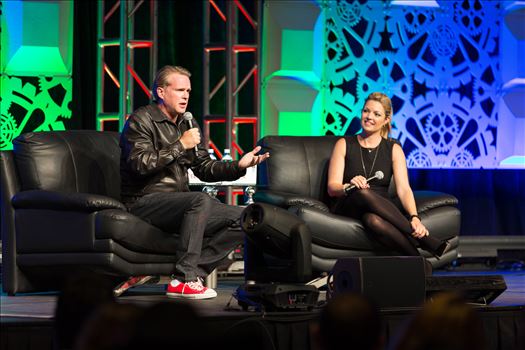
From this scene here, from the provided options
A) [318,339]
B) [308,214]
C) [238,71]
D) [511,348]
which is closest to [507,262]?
[238,71]

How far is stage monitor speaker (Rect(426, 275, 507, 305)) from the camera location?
11.7ft

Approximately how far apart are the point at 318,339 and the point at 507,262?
6.17 metres

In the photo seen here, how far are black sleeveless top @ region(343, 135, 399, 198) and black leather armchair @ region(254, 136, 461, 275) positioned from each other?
0.21m

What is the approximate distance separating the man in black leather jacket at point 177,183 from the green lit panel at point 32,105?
196cm

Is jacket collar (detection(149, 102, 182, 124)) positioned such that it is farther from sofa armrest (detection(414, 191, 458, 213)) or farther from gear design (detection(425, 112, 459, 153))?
gear design (detection(425, 112, 459, 153))

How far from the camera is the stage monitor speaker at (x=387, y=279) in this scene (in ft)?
11.0

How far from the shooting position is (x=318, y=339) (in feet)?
3.63

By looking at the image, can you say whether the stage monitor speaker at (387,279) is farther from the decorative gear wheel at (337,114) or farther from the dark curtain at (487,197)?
the dark curtain at (487,197)

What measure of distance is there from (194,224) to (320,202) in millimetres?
943

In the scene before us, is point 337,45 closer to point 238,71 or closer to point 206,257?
point 238,71

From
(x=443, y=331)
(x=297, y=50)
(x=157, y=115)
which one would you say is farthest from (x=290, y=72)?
(x=443, y=331)

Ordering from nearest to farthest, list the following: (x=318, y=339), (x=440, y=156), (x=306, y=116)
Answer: (x=318, y=339) → (x=306, y=116) → (x=440, y=156)

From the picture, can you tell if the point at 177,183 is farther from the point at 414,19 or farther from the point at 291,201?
the point at 414,19

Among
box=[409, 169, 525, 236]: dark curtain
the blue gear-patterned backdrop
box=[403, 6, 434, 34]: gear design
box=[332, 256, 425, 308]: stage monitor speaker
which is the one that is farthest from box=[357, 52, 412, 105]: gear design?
box=[332, 256, 425, 308]: stage monitor speaker
